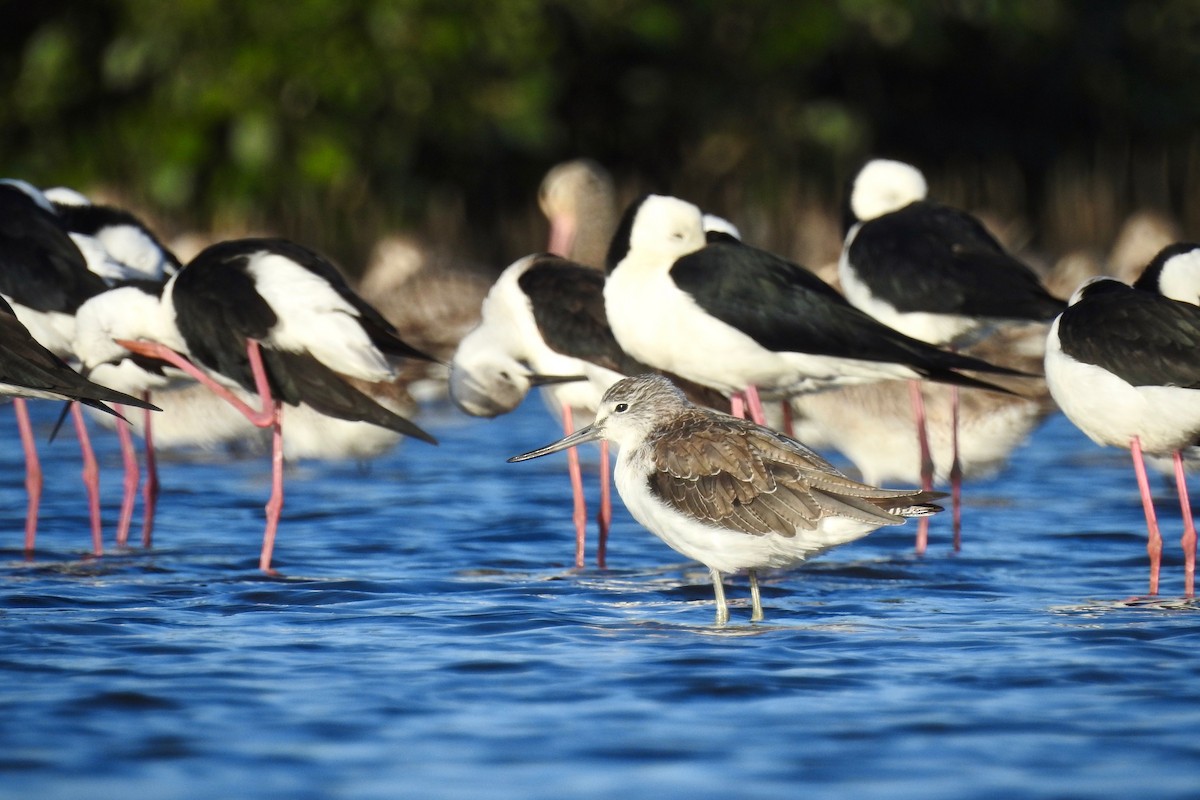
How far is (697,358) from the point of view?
8.30m

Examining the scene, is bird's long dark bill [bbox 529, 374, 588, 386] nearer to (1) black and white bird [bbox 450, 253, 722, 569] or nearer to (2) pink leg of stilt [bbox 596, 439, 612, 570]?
(1) black and white bird [bbox 450, 253, 722, 569]

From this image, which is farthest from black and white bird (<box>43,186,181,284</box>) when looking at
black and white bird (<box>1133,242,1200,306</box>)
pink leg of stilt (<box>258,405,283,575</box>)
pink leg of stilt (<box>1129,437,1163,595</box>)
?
pink leg of stilt (<box>1129,437,1163,595</box>)

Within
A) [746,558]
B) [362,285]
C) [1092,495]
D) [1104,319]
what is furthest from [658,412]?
[362,285]

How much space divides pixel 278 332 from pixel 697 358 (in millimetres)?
1815

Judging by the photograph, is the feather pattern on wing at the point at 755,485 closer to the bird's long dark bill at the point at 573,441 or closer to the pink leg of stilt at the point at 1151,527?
the bird's long dark bill at the point at 573,441

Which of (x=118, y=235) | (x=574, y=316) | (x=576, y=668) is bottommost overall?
(x=576, y=668)

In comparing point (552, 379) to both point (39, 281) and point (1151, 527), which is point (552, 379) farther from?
point (1151, 527)

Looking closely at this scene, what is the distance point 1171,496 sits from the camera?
10.2 metres

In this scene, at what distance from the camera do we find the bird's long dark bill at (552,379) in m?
8.91

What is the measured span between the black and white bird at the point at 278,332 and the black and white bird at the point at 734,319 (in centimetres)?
101

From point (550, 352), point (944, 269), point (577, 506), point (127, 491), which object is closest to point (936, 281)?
point (944, 269)

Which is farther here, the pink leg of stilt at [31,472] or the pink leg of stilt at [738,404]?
the pink leg of stilt at [31,472]

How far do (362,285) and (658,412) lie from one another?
1247 cm

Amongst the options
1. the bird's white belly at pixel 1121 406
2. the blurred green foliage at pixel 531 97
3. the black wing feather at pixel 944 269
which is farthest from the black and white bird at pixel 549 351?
the blurred green foliage at pixel 531 97
